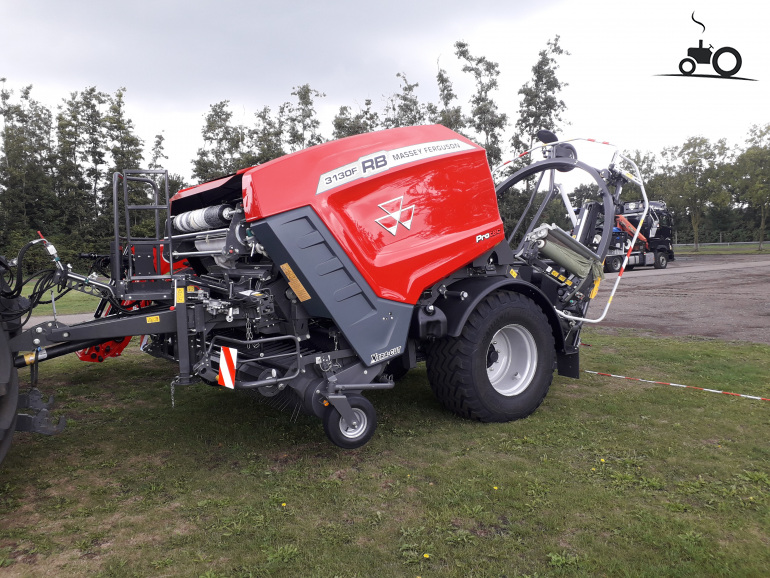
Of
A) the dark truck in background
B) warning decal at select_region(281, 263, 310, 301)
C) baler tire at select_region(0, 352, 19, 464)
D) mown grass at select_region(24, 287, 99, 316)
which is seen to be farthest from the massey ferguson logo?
the dark truck in background

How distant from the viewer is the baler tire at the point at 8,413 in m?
3.02

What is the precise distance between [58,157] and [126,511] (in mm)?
38982

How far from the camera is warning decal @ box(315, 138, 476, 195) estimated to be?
385cm

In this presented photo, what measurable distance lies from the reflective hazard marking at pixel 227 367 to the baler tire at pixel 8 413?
3.64ft

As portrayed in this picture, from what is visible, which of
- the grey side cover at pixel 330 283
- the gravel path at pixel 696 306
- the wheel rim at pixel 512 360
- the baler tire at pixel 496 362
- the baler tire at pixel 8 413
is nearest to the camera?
the baler tire at pixel 8 413

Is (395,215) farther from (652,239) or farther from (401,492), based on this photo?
(652,239)

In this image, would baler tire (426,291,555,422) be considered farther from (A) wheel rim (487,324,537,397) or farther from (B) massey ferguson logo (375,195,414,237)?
(B) massey ferguson logo (375,195,414,237)

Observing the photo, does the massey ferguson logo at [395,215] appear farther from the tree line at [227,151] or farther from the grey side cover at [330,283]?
the tree line at [227,151]

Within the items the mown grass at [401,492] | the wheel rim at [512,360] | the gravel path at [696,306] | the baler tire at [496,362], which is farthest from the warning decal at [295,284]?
the gravel path at [696,306]

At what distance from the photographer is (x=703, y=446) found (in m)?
4.09

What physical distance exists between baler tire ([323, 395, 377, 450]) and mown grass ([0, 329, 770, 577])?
17 cm

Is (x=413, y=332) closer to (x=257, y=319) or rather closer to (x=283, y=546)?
(x=257, y=319)

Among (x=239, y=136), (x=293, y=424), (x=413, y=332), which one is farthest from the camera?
(x=239, y=136)

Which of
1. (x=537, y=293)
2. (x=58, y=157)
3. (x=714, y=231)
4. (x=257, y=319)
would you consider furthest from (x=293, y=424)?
(x=714, y=231)
